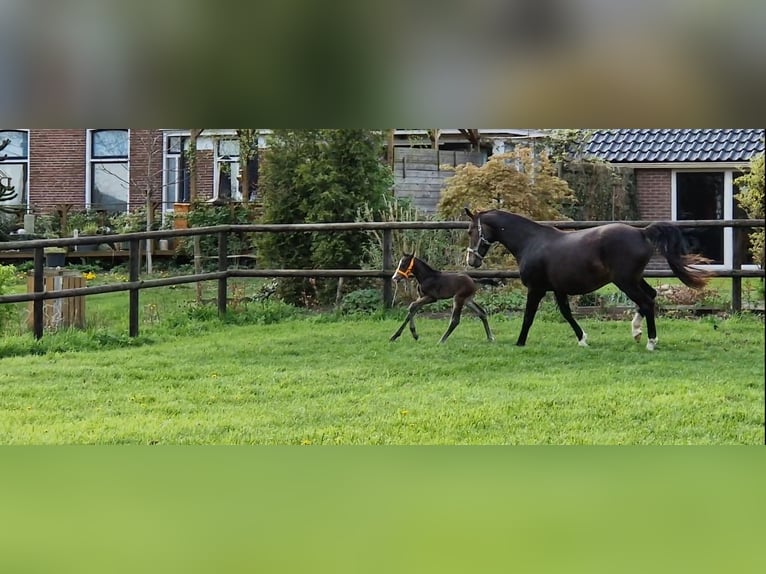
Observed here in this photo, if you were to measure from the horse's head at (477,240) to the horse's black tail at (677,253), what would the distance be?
1.17 m

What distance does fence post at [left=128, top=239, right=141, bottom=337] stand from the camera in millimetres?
7246

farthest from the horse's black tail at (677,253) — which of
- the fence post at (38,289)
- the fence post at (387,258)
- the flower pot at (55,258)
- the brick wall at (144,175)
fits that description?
the fence post at (38,289)

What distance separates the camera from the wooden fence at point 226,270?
711cm

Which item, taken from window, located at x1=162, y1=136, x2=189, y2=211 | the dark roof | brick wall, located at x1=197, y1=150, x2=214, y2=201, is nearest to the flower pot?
window, located at x1=162, y1=136, x2=189, y2=211

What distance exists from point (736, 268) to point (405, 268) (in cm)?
257

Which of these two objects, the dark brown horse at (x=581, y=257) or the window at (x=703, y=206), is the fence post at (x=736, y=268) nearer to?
the window at (x=703, y=206)

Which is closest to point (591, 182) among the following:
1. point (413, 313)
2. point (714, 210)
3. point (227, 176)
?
point (714, 210)

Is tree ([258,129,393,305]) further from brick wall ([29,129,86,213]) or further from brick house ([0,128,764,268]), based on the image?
brick wall ([29,129,86,213])

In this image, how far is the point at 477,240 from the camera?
23.3 feet

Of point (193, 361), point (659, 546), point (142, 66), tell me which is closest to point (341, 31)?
point (142, 66)

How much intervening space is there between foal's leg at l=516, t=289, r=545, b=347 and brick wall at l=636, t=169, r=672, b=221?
1015 mm

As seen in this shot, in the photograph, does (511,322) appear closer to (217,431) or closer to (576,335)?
(576,335)

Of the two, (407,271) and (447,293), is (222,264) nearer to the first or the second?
(407,271)

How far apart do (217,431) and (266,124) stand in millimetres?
3964
